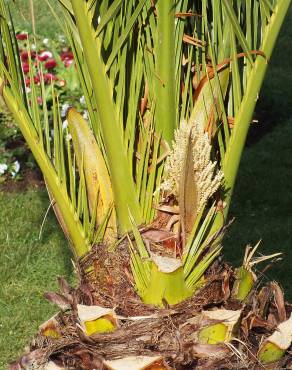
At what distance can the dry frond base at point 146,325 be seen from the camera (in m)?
2.75

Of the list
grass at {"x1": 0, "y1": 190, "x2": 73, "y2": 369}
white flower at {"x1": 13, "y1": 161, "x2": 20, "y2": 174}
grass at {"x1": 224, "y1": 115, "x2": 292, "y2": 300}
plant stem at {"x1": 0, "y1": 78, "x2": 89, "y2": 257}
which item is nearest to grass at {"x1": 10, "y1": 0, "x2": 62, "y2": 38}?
white flower at {"x1": 13, "y1": 161, "x2": 20, "y2": 174}

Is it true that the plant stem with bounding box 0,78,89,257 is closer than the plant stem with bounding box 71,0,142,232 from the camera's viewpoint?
No

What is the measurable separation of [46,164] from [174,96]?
20.3 inches

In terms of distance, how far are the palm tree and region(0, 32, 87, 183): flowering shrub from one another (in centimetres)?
285

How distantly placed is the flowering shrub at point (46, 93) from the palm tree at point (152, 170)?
285 centimetres

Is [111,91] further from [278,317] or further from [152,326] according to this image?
[278,317]

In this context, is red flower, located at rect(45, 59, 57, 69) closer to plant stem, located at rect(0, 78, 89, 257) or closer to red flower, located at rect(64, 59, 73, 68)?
red flower, located at rect(64, 59, 73, 68)


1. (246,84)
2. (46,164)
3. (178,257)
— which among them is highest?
(246,84)

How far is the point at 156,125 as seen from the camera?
291 cm

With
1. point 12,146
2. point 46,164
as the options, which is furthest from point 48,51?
point 46,164

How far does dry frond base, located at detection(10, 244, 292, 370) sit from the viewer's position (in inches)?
108

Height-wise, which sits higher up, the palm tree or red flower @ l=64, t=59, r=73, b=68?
the palm tree

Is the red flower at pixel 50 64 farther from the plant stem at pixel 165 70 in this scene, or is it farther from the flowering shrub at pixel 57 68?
the plant stem at pixel 165 70

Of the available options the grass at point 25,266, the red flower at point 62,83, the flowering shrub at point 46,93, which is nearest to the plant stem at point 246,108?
the grass at point 25,266
